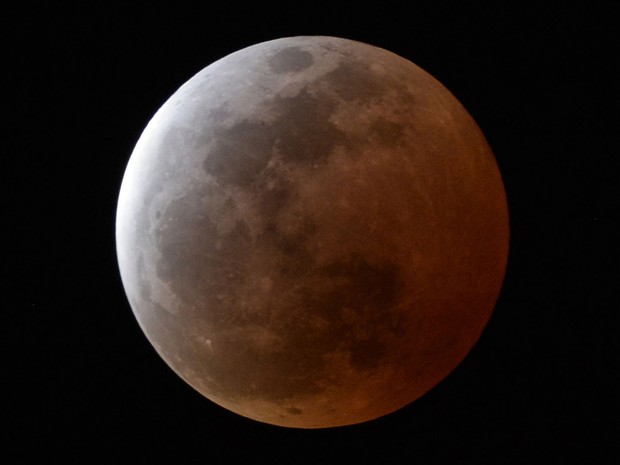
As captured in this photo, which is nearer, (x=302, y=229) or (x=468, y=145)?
(x=302, y=229)

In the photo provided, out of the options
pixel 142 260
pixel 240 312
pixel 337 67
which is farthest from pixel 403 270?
pixel 142 260

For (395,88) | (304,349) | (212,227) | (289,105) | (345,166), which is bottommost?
(304,349)

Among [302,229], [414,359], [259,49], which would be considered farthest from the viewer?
[259,49]

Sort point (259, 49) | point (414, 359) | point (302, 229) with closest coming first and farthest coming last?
point (302, 229), point (414, 359), point (259, 49)

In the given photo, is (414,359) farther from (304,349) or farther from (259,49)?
(259,49)

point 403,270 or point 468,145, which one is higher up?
point 468,145

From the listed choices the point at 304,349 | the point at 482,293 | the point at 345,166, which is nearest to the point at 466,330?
the point at 482,293
